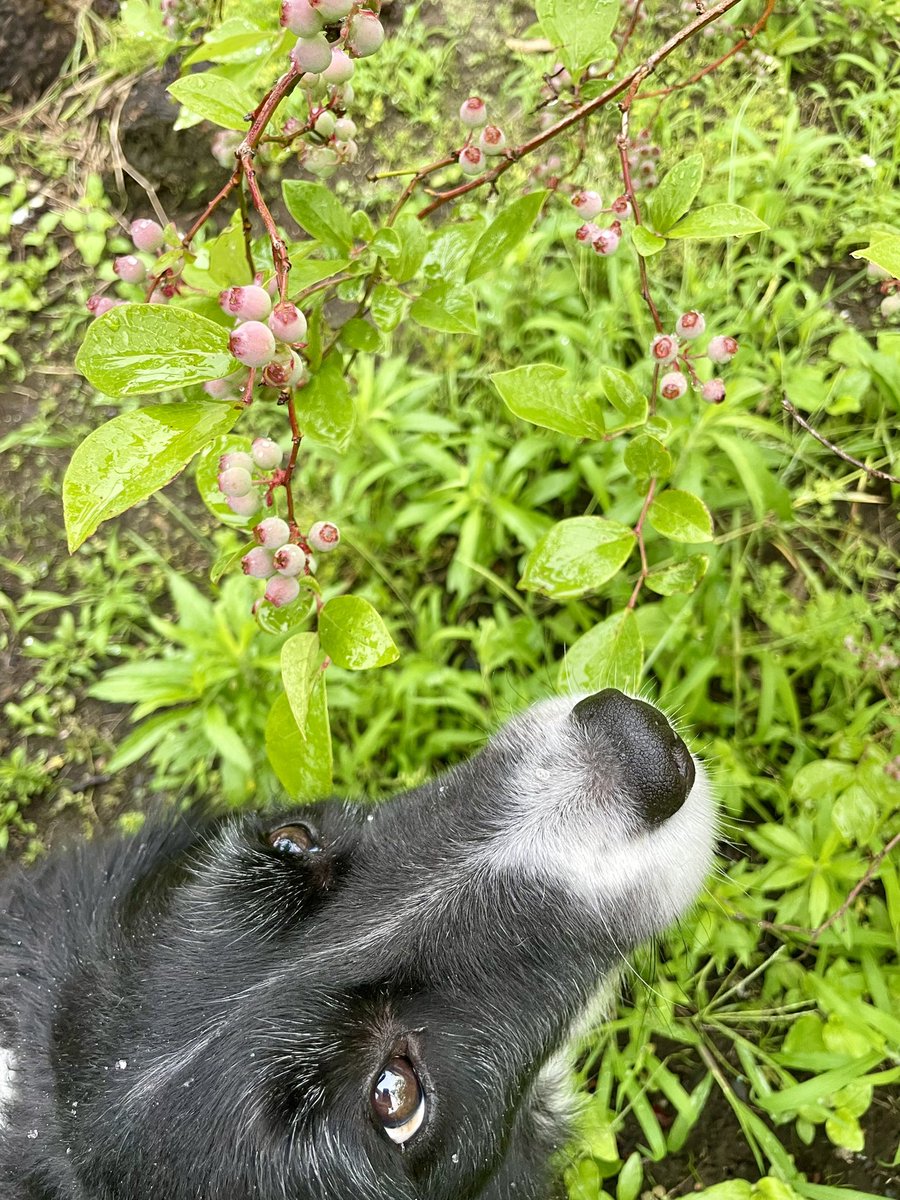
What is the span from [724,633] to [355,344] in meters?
2.12

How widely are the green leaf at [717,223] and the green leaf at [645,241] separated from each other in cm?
4

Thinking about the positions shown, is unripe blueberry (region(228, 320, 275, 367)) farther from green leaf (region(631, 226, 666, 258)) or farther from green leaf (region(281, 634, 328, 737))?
green leaf (region(631, 226, 666, 258))

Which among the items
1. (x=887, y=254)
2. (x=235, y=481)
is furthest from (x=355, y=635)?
(x=887, y=254)

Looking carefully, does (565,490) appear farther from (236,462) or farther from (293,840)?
(236,462)

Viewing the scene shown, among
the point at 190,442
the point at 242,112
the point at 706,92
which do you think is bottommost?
the point at 706,92

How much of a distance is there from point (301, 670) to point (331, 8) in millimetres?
1013

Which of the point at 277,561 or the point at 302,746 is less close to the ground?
the point at 277,561

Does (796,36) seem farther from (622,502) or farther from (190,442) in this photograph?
(190,442)

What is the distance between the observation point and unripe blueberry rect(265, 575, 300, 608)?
145 cm

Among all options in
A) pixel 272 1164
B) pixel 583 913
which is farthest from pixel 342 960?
pixel 583 913

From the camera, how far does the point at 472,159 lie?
5.58 ft

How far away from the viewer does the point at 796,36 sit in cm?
395

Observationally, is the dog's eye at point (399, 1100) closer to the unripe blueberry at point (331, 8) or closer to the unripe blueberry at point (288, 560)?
the unripe blueberry at point (288, 560)

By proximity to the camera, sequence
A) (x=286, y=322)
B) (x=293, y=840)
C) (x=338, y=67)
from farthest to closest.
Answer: (x=293, y=840)
(x=338, y=67)
(x=286, y=322)
